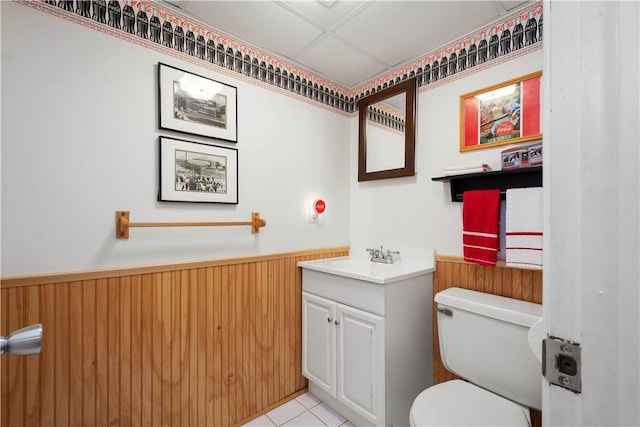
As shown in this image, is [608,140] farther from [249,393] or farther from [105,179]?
[249,393]

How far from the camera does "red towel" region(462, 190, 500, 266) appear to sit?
5.03 ft

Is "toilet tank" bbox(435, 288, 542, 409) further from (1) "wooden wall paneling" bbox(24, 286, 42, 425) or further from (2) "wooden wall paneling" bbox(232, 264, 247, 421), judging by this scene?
(1) "wooden wall paneling" bbox(24, 286, 42, 425)

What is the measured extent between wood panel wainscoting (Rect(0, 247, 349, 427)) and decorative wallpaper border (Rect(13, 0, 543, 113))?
114 centimetres

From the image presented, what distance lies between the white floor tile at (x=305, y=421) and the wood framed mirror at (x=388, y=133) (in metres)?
1.63

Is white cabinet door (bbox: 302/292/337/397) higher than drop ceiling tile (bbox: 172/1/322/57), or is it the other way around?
drop ceiling tile (bbox: 172/1/322/57)

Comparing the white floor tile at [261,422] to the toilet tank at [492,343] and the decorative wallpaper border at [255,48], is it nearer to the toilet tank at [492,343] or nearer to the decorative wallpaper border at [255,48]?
the toilet tank at [492,343]

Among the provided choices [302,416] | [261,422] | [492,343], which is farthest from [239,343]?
[492,343]

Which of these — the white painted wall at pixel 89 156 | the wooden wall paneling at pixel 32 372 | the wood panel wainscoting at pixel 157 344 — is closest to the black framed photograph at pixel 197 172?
the white painted wall at pixel 89 156

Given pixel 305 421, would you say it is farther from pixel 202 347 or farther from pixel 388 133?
pixel 388 133

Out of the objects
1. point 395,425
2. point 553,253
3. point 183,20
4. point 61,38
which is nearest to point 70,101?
point 61,38

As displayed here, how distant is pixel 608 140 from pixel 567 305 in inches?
9.2

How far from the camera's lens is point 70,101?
1301 mm

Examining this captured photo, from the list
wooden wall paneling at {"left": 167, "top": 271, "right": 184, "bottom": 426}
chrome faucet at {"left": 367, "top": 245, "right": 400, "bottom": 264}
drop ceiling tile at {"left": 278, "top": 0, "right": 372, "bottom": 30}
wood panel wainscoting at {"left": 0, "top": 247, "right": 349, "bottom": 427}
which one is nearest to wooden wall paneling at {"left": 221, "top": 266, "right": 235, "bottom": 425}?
wood panel wainscoting at {"left": 0, "top": 247, "right": 349, "bottom": 427}

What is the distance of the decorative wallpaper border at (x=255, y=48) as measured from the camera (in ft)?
4.55
